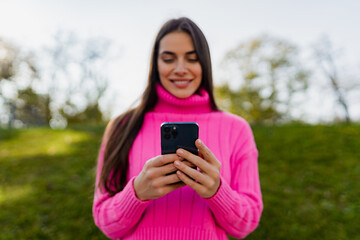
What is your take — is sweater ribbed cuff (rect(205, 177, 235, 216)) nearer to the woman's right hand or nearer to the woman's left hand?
the woman's left hand

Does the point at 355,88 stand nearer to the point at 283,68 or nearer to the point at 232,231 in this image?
the point at 283,68

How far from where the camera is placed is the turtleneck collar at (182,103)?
75.2 inches

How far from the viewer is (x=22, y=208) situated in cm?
458

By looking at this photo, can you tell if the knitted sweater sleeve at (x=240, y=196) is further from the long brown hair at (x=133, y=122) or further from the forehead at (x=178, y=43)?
the forehead at (x=178, y=43)

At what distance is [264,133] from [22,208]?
571 centimetres

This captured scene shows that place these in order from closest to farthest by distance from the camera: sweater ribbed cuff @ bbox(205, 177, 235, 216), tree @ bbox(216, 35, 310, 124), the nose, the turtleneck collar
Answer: sweater ribbed cuff @ bbox(205, 177, 235, 216) < the nose < the turtleneck collar < tree @ bbox(216, 35, 310, 124)

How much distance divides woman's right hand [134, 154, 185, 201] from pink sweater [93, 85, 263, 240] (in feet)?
0.45

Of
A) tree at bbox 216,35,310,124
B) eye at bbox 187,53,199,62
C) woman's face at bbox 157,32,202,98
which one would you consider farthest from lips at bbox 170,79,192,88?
tree at bbox 216,35,310,124

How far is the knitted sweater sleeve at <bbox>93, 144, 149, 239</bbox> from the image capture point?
4.91 ft

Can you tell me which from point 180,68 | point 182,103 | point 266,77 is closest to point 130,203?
point 182,103

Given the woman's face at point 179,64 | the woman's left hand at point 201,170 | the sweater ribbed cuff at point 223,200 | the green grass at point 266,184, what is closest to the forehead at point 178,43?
the woman's face at point 179,64

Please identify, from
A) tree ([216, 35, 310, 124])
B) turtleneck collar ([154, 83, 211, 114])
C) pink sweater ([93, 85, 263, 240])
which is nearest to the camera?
pink sweater ([93, 85, 263, 240])

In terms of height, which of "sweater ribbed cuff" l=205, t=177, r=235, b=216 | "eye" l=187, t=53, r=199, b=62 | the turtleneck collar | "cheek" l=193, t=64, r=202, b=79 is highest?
"eye" l=187, t=53, r=199, b=62

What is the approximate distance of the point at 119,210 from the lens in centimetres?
158
